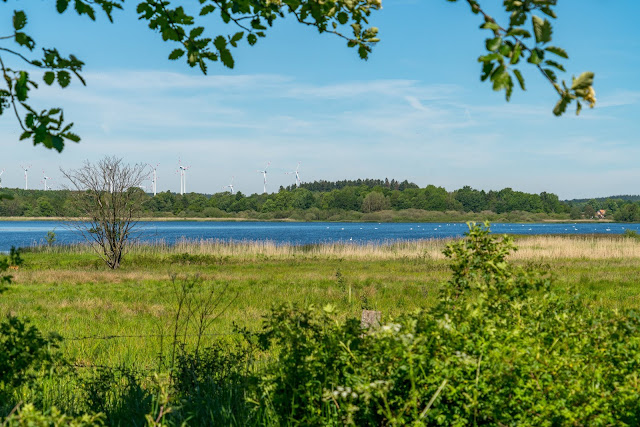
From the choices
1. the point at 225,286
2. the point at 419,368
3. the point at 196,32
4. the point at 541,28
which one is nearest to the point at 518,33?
the point at 541,28

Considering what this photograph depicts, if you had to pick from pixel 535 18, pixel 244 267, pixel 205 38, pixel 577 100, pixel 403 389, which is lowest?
pixel 244 267

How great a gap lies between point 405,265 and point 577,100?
81.3 ft

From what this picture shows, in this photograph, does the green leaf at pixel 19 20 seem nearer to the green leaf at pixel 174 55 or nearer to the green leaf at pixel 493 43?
the green leaf at pixel 174 55

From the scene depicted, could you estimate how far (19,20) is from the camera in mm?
3191

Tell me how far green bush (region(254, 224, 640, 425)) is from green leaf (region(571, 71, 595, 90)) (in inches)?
57.3

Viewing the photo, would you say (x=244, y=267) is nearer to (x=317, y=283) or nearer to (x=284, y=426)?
(x=317, y=283)

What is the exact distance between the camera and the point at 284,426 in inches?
145

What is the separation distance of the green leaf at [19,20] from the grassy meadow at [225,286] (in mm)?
1884

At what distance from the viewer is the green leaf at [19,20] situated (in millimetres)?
3172

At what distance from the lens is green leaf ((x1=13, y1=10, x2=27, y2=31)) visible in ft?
10.4

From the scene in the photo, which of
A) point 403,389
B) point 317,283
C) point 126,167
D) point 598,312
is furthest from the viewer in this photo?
point 126,167

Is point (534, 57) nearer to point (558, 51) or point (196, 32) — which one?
point (558, 51)

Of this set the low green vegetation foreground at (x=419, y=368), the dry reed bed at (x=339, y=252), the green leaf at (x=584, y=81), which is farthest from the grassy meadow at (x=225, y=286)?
the green leaf at (x=584, y=81)

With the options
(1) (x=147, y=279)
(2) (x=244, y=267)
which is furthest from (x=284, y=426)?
(2) (x=244, y=267)
